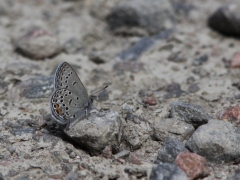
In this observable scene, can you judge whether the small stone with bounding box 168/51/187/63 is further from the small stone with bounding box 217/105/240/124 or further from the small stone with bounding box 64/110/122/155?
the small stone with bounding box 64/110/122/155

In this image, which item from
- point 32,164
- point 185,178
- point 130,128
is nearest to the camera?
point 185,178

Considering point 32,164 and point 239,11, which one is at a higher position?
point 239,11

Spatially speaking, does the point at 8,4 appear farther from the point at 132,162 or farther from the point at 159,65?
the point at 132,162

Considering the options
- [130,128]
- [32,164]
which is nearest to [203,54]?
[130,128]

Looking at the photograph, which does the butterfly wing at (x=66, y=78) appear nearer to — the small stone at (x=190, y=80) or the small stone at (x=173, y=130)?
the small stone at (x=173, y=130)

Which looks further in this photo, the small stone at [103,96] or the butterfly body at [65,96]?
the small stone at [103,96]

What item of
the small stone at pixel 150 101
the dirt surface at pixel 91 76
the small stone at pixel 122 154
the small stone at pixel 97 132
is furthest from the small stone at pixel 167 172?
the small stone at pixel 150 101

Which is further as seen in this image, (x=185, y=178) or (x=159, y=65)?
(x=159, y=65)
